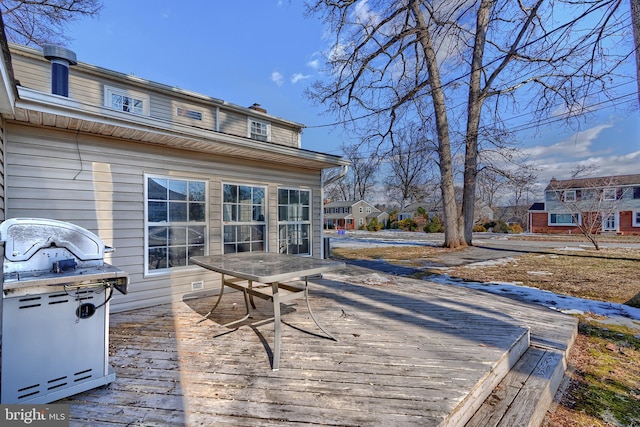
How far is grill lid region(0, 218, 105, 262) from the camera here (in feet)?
6.07

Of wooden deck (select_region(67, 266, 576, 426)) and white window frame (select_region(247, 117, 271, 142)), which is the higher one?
white window frame (select_region(247, 117, 271, 142))

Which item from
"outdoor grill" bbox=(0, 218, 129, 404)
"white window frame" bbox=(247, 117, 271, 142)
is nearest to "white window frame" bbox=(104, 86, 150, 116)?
"white window frame" bbox=(247, 117, 271, 142)

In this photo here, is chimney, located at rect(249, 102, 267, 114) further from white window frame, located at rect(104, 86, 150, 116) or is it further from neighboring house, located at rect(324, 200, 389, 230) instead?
neighboring house, located at rect(324, 200, 389, 230)

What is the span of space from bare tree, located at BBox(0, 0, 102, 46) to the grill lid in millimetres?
9508

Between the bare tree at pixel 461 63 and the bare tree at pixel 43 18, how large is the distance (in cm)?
660

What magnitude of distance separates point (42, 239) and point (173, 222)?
2.18 m

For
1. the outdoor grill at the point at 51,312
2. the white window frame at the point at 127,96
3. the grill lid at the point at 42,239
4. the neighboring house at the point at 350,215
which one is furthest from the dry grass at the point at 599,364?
the neighboring house at the point at 350,215

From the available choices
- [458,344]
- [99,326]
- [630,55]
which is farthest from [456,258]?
[99,326]

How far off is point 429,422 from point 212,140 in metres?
3.72

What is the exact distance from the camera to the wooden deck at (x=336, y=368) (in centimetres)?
172

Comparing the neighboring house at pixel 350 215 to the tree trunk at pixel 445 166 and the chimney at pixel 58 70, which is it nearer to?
the tree trunk at pixel 445 166

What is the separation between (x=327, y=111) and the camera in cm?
1015

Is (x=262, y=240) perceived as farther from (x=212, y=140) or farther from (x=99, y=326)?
(x=99, y=326)

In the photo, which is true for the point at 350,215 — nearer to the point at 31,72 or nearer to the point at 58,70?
the point at 31,72
